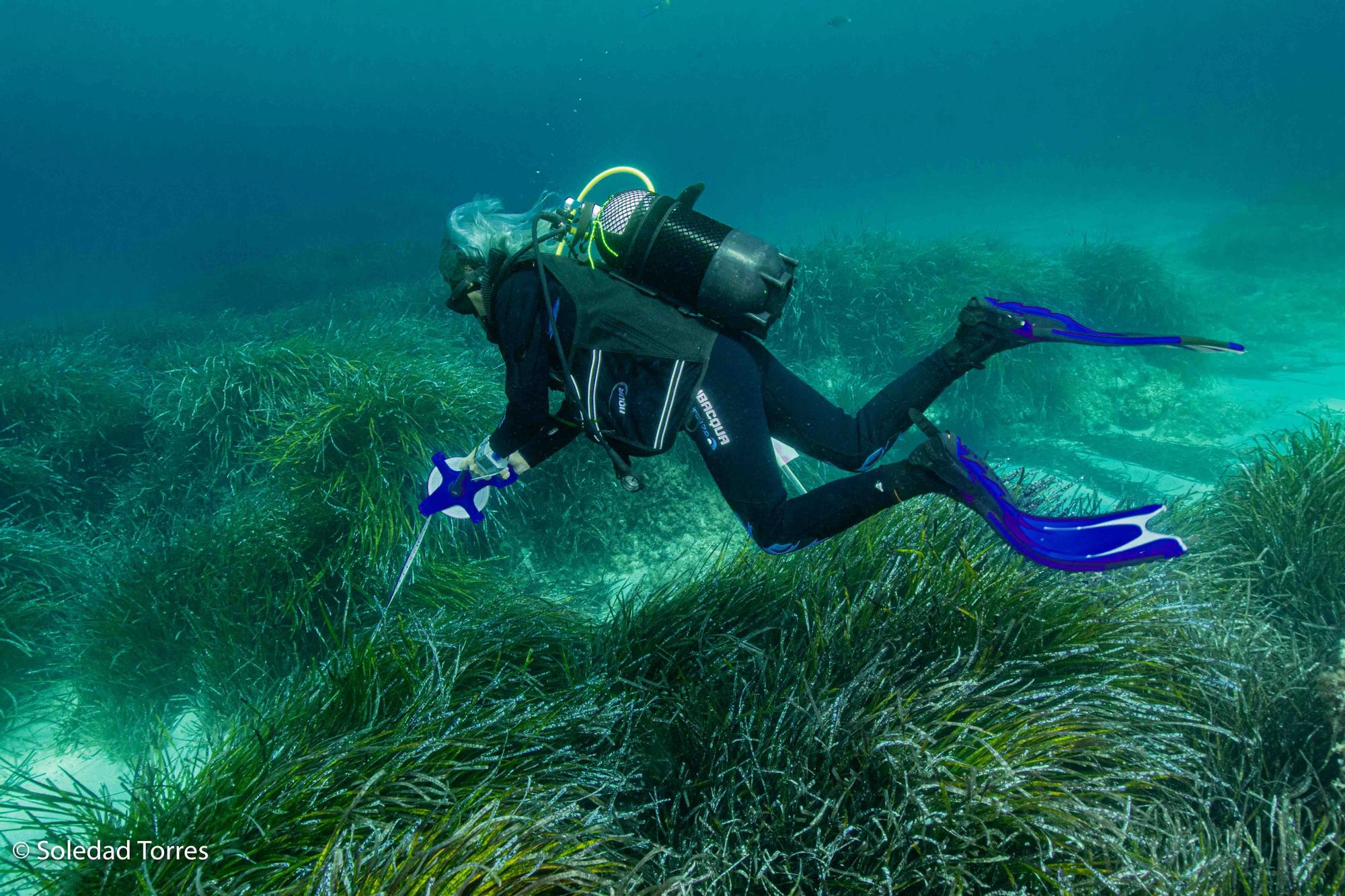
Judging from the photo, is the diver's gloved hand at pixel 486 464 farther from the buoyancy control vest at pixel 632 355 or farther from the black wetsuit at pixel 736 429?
the buoyancy control vest at pixel 632 355

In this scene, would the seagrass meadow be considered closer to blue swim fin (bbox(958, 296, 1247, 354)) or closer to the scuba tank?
blue swim fin (bbox(958, 296, 1247, 354))

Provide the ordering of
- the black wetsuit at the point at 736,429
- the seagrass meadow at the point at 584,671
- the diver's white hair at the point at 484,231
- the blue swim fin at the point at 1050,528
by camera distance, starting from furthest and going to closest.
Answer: the diver's white hair at the point at 484,231 < the black wetsuit at the point at 736,429 < the blue swim fin at the point at 1050,528 < the seagrass meadow at the point at 584,671

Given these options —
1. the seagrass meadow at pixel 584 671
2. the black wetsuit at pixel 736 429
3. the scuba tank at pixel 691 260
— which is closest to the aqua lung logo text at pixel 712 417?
the black wetsuit at pixel 736 429

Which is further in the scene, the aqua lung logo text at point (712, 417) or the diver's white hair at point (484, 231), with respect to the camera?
the diver's white hair at point (484, 231)

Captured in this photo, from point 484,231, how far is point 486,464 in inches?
50.6

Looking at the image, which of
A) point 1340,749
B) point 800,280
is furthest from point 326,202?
point 1340,749

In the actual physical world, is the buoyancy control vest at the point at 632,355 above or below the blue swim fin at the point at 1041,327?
below

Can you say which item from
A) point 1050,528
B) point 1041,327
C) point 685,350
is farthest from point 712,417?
point 1041,327

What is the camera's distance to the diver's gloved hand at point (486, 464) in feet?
10.6

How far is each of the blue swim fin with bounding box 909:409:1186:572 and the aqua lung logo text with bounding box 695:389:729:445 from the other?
0.88 metres

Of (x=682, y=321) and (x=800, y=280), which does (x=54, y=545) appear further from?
(x=800, y=280)

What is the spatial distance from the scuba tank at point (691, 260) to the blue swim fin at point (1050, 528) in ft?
3.30

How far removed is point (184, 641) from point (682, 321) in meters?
4.20

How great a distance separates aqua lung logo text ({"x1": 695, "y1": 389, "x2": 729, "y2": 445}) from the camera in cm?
288
